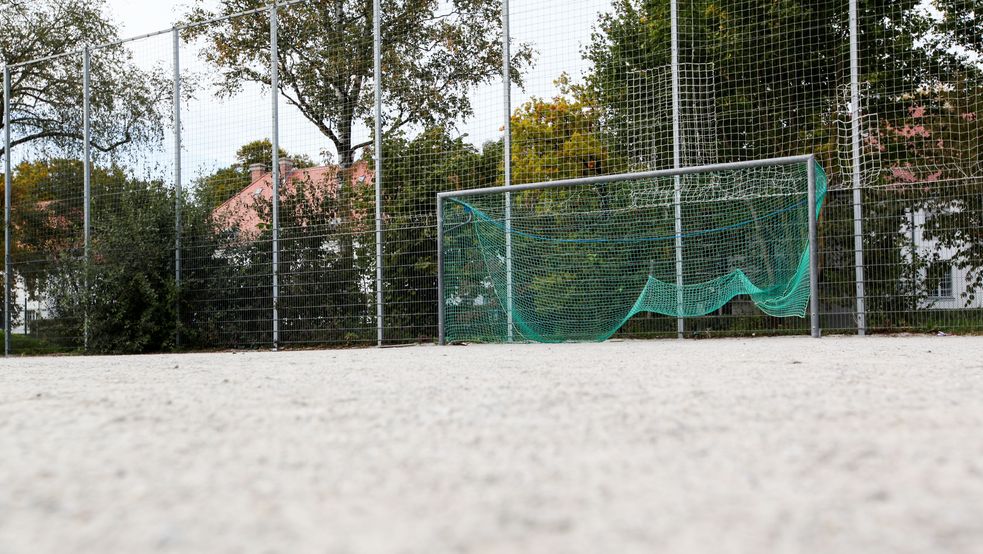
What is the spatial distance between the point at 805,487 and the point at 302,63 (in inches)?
409

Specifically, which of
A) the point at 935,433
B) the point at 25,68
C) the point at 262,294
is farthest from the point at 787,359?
the point at 25,68

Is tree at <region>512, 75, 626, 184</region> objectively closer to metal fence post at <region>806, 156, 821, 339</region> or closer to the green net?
the green net

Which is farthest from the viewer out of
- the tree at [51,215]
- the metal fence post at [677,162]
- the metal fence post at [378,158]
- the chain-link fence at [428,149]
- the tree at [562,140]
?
the tree at [51,215]

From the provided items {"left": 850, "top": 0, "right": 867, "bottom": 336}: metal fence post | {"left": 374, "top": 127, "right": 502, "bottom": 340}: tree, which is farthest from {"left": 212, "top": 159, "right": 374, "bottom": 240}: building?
{"left": 850, "top": 0, "right": 867, "bottom": 336}: metal fence post

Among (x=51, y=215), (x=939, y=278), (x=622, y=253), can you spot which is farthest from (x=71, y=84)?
(x=939, y=278)

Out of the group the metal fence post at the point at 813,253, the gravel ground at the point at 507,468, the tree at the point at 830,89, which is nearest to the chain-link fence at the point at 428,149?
the tree at the point at 830,89

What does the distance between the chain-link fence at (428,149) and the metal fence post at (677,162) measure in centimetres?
4

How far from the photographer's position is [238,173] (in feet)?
35.4

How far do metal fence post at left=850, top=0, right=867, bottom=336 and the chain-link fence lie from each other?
0.02 meters

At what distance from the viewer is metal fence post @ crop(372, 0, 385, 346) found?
9891mm

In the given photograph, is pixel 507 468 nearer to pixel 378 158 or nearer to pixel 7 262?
pixel 378 158

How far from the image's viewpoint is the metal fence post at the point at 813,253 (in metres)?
8.25

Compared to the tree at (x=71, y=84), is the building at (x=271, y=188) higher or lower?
lower

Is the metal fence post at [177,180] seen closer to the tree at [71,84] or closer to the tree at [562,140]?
the tree at [71,84]
